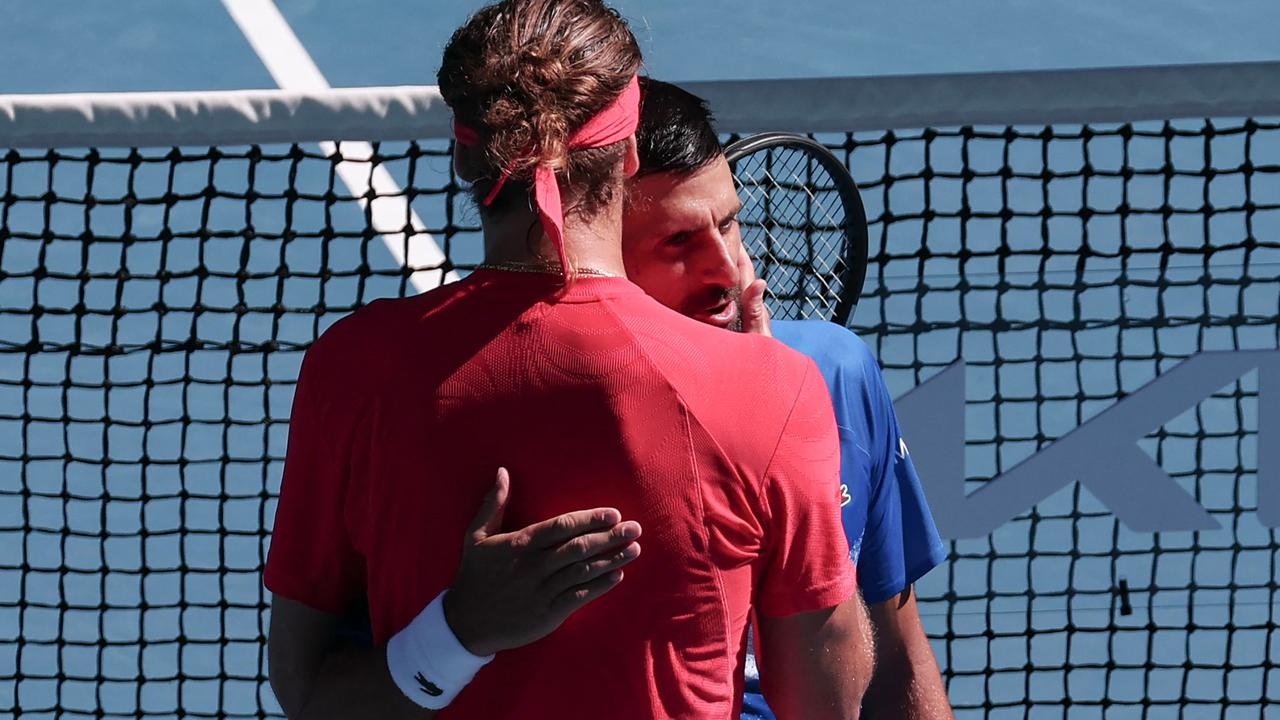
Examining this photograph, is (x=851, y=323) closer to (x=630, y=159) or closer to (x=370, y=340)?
(x=630, y=159)

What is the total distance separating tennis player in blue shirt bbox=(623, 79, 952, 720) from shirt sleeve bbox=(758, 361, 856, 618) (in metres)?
0.52

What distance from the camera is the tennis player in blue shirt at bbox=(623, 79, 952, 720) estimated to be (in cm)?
242

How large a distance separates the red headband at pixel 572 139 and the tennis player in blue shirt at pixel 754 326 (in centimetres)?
51

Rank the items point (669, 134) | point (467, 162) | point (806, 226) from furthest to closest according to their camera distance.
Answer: point (806, 226), point (669, 134), point (467, 162)

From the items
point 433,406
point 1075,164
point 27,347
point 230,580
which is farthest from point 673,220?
point 1075,164

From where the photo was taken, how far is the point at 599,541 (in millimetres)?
1748

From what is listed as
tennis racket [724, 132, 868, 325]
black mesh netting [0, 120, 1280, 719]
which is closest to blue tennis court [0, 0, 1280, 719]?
black mesh netting [0, 120, 1280, 719]

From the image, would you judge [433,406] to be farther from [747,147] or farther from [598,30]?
[747,147]

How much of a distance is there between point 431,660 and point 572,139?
0.59 m

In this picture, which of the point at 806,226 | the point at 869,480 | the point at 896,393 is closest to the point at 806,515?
the point at 869,480

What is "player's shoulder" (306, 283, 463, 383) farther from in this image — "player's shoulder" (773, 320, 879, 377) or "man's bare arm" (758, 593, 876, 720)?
"player's shoulder" (773, 320, 879, 377)

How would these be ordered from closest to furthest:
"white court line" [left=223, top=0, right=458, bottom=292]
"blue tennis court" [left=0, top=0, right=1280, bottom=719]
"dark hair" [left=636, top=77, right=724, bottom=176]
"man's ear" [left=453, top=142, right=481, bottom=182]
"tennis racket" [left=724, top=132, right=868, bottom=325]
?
"man's ear" [left=453, top=142, right=481, bottom=182] → "dark hair" [left=636, top=77, right=724, bottom=176] → "tennis racket" [left=724, top=132, right=868, bottom=325] → "blue tennis court" [left=0, top=0, right=1280, bottom=719] → "white court line" [left=223, top=0, right=458, bottom=292]

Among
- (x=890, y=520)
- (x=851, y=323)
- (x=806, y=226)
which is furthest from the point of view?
(x=851, y=323)

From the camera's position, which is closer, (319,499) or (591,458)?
(591,458)
